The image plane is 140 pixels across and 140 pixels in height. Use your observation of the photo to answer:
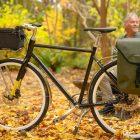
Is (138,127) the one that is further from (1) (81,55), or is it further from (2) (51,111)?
(1) (81,55)

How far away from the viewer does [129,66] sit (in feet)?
15.3

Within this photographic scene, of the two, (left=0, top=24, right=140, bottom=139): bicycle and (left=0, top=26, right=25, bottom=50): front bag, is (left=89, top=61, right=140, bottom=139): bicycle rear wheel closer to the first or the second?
(left=0, top=24, right=140, bottom=139): bicycle

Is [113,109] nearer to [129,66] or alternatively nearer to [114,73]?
[114,73]

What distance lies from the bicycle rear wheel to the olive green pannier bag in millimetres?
319

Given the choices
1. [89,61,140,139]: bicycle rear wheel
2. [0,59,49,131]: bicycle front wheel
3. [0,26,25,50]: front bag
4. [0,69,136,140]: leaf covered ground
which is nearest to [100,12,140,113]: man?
[89,61,140,139]: bicycle rear wheel

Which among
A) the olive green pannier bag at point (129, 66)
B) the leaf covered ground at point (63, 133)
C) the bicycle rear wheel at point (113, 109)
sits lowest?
the leaf covered ground at point (63, 133)

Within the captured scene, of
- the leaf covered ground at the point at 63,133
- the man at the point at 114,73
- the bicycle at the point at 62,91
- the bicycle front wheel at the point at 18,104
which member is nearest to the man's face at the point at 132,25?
the man at the point at 114,73

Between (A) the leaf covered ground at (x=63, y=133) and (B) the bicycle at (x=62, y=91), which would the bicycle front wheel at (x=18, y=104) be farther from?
(A) the leaf covered ground at (x=63, y=133)

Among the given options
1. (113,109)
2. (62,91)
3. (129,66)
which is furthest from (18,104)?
(129,66)

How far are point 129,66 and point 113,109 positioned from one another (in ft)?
3.06

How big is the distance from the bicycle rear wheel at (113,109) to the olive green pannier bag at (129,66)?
1.05 ft

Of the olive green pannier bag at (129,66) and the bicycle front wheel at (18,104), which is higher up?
the olive green pannier bag at (129,66)

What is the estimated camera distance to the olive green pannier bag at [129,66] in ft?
15.2

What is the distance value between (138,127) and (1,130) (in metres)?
1.55
